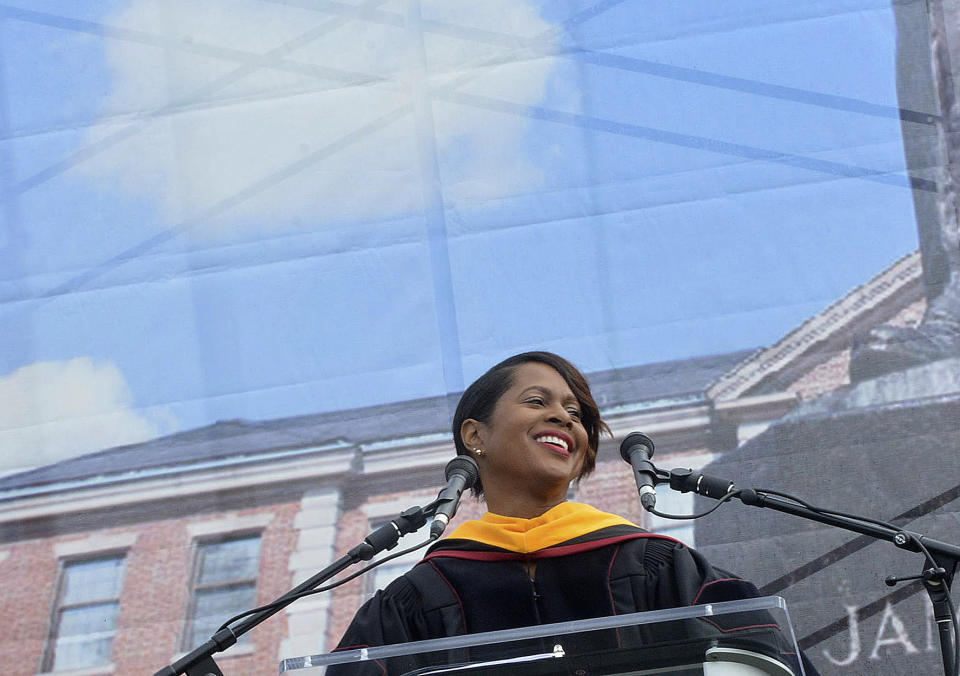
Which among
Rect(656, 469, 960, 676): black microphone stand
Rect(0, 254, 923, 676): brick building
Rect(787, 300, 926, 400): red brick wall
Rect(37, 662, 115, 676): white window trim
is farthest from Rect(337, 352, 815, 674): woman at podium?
Rect(37, 662, 115, 676): white window trim

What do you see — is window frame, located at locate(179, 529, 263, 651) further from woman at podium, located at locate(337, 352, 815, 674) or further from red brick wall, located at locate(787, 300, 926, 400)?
red brick wall, located at locate(787, 300, 926, 400)

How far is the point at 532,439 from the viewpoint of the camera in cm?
258

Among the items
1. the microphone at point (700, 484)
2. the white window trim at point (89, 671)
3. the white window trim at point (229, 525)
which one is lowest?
the microphone at point (700, 484)

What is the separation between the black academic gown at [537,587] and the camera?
7.62ft

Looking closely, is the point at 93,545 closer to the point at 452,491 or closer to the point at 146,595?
the point at 146,595

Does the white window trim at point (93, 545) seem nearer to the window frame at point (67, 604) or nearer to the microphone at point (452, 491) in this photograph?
the window frame at point (67, 604)

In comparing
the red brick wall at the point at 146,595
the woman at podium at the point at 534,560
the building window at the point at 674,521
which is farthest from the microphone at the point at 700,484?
the red brick wall at the point at 146,595

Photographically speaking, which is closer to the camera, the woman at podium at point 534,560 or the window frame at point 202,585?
the woman at podium at point 534,560

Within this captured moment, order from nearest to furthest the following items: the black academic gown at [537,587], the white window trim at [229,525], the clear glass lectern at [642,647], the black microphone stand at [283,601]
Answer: the clear glass lectern at [642,647]
the black microphone stand at [283,601]
the black academic gown at [537,587]
the white window trim at [229,525]

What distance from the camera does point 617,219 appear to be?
349cm

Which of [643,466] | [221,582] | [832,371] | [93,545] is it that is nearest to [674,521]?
[832,371]

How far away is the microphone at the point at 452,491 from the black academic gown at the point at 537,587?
1.03 feet

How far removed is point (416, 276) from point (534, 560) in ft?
4.10

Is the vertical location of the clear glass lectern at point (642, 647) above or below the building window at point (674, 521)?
below
